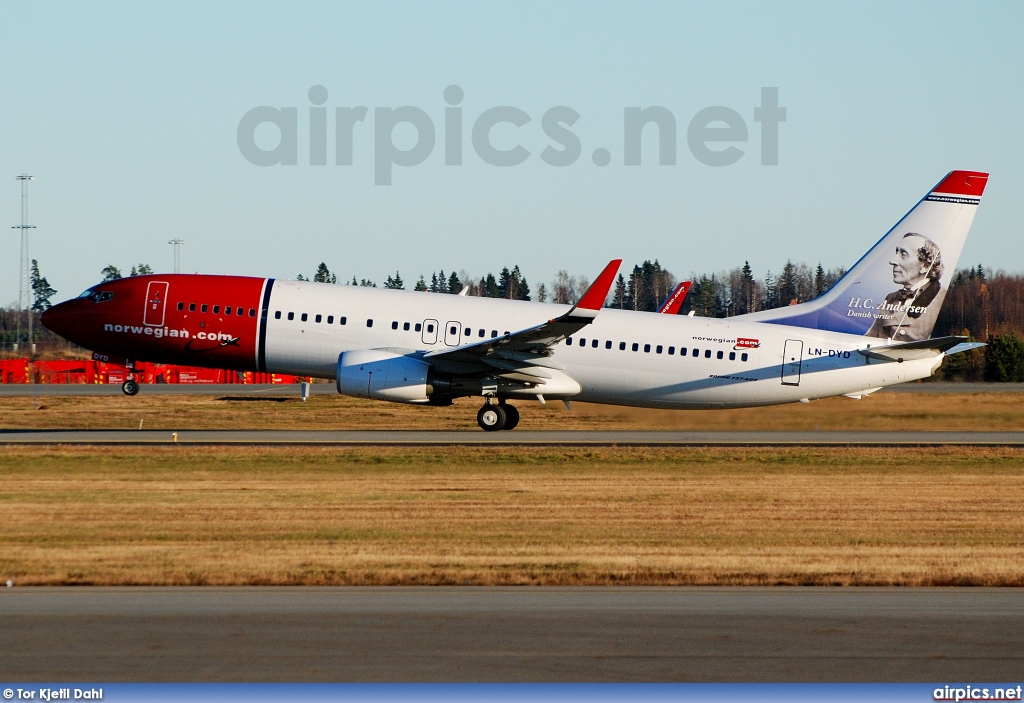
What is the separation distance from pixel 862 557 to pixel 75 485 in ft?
50.2

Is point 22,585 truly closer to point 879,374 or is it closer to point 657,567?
point 657,567

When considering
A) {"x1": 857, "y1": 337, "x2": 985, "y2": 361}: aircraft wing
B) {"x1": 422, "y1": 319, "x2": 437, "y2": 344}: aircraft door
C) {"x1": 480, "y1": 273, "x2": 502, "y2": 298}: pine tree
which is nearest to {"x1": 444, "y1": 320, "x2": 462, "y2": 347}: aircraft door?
{"x1": 422, "y1": 319, "x2": 437, "y2": 344}: aircraft door

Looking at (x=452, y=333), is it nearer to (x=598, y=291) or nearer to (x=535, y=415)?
(x=598, y=291)

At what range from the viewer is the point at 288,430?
3900 cm

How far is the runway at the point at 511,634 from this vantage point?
9953mm

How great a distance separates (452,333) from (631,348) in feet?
17.6

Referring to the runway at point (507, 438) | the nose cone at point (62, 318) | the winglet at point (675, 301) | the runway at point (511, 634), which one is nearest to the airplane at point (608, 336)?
the runway at point (507, 438)

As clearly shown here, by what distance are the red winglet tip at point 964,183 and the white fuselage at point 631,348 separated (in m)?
5.12

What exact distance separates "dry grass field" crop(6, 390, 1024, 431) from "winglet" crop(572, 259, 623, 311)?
5.48 m

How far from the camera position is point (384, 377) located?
34.3m

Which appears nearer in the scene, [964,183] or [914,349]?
[914,349]

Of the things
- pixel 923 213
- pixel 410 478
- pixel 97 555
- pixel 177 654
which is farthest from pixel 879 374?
pixel 177 654

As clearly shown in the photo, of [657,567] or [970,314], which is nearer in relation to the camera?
[657,567]

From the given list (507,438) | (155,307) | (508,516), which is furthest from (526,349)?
(508,516)
